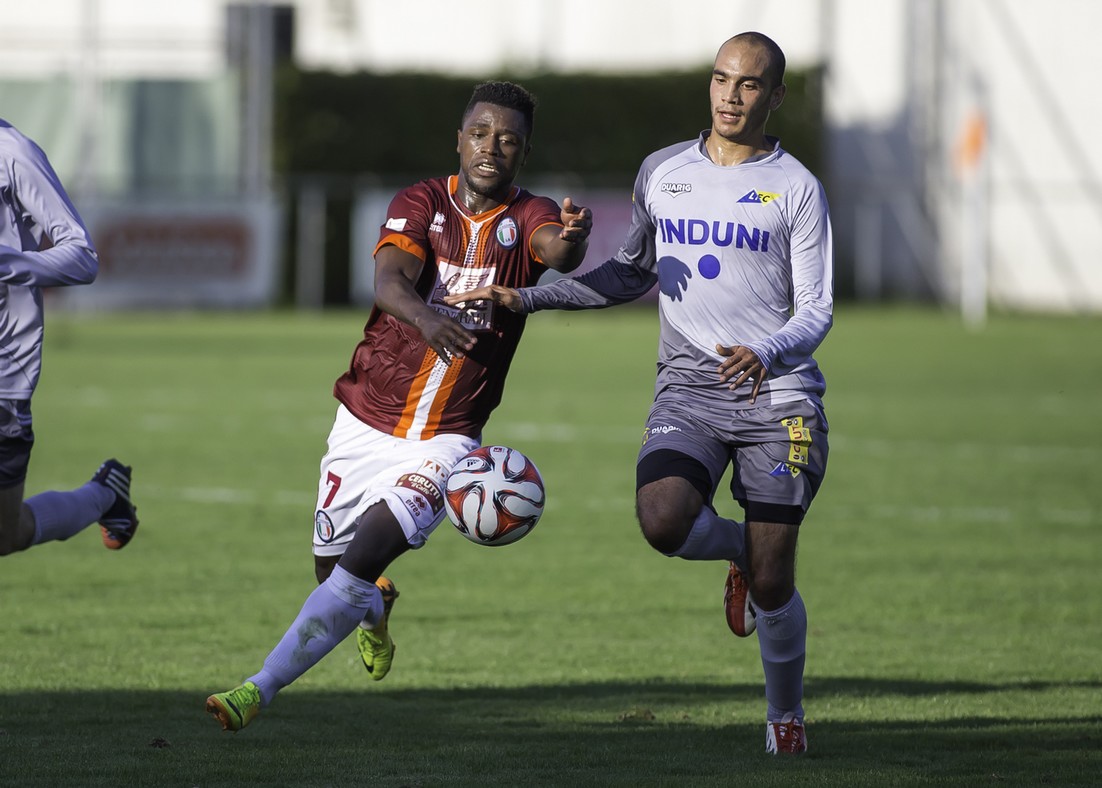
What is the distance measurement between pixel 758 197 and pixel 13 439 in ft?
9.97

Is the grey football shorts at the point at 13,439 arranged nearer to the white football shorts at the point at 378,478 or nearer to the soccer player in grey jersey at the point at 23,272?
the soccer player in grey jersey at the point at 23,272

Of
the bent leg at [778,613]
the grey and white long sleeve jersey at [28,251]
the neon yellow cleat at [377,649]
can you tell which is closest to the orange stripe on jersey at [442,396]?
the neon yellow cleat at [377,649]

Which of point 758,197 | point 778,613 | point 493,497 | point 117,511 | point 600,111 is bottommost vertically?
point 600,111

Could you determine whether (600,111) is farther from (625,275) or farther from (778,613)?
(778,613)

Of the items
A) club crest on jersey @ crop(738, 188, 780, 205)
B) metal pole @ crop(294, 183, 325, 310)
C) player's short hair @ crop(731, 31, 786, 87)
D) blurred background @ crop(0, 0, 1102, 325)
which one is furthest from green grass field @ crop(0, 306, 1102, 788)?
blurred background @ crop(0, 0, 1102, 325)

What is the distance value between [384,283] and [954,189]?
32.2 meters

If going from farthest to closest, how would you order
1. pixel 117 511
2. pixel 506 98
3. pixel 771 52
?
pixel 117 511, pixel 506 98, pixel 771 52

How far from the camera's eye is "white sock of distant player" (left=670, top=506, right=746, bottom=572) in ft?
20.5

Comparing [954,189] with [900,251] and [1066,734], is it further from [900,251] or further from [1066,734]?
[1066,734]

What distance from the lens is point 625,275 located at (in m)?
6.66

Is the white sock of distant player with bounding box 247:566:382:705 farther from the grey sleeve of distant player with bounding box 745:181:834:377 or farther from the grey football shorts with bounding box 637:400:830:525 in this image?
the grey sleeve of distant player with bounding box 745:181:834:377

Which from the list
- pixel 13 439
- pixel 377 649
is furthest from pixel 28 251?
pixel 377 649

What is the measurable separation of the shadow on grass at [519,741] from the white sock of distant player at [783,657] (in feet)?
0.62

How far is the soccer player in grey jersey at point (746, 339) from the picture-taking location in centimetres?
625
